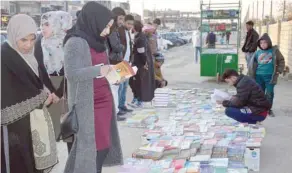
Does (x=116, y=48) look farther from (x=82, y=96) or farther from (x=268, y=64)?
(x=82, y=96)

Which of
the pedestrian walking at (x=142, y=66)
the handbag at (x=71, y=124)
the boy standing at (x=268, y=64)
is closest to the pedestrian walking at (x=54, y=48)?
the handbag at (x=71, y=124)

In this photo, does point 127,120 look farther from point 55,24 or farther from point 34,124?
point 34,124

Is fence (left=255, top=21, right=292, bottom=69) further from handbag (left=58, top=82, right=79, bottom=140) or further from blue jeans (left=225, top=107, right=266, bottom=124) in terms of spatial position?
handbag (left=58, top=82, right=79, bottom=140)

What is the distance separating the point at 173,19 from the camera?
74.1m

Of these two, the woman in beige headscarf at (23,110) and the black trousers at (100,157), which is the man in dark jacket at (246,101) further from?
the woman in beige headscarf at (23,110)

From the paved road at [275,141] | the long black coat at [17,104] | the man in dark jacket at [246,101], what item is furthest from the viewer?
the man in dark jacket at [246,101]

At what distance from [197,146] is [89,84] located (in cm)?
199

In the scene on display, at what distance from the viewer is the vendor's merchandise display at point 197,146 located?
3586 millimetres

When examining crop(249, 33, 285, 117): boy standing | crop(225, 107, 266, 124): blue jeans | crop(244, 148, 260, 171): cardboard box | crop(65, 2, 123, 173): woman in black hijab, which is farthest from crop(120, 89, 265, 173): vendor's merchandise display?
crop(65, 2, 123, 173): woman in black hijab

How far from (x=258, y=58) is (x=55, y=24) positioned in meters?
3.21

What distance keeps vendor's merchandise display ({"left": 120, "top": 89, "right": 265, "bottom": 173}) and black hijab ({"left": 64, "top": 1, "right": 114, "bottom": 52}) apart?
1.51m

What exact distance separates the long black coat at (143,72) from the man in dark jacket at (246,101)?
1884 mm

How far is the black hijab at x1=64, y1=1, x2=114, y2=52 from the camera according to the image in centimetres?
251

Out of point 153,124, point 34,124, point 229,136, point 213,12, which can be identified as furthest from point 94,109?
point 213,12
